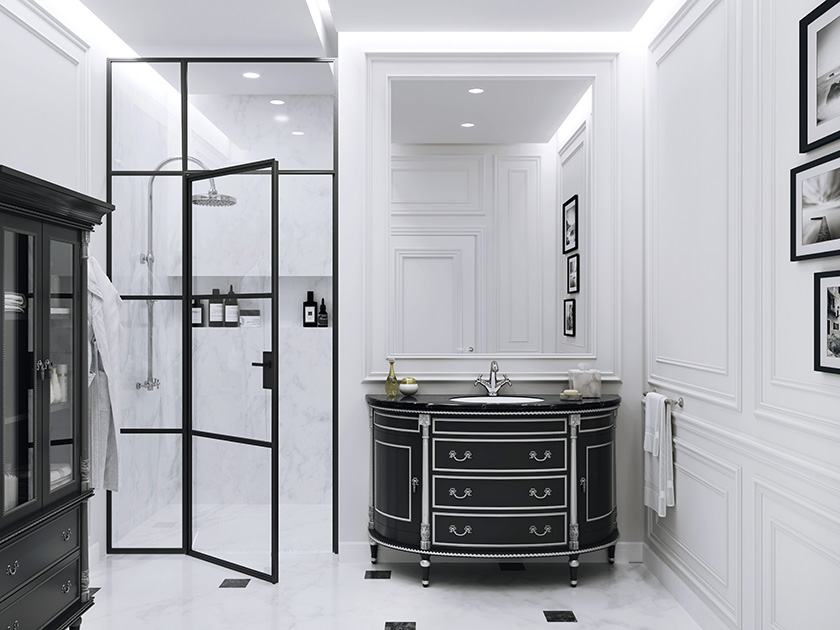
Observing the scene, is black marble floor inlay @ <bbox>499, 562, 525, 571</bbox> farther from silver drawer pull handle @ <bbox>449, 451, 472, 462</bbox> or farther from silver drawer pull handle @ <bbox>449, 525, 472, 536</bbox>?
silver drawer pull handle @ <bbox>449, 451, 472, 462</bbox>

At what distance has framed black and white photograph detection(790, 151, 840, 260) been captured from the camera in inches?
74.0

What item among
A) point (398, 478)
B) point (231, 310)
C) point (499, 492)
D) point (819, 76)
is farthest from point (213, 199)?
point (819, 76)

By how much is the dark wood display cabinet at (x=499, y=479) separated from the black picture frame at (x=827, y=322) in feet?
4.46

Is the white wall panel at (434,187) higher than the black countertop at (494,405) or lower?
higher

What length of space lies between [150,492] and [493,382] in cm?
200

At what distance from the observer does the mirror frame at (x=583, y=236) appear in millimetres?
3586

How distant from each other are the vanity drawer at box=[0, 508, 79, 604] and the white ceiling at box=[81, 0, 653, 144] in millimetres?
2374

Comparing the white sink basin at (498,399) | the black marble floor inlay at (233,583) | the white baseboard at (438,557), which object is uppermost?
the white sink basin at (498,399)

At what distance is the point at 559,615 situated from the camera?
2.91 m

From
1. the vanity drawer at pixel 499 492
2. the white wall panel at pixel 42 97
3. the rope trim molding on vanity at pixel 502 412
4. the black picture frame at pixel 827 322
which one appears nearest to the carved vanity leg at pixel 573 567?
the vanity drawer at pixel 499 492

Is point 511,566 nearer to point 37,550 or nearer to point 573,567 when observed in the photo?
point 573,567

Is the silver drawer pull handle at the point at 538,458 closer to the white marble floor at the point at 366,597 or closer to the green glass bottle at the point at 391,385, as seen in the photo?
the white marble floor at the point at 366,597

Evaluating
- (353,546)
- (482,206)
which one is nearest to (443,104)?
(482,206)

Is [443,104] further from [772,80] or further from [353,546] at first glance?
[353,546]
